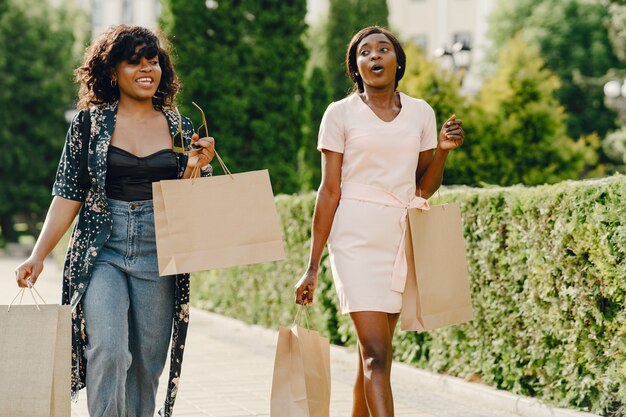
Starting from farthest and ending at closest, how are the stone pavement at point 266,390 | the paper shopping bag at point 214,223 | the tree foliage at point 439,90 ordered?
the tree foliage at point 439,90 < the stone pavement at point 266,390 < the paper shopping bag at point 214,223

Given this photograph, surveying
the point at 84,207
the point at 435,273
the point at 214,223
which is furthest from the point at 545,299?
the point at 84,207

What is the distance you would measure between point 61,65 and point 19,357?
107 feet

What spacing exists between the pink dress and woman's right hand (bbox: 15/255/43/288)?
1.34m

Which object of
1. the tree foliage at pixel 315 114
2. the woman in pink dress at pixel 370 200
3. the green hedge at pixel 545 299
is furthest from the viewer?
the tree foliage at pixel 315 114

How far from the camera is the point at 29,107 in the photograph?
34.7 metres

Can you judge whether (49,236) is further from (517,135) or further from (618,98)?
(618,98)

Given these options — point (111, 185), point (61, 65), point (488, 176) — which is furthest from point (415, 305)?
point (61, 65)

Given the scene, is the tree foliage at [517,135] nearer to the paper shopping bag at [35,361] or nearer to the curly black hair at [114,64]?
the curly black hair at [114,64]

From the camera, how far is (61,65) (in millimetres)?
35406

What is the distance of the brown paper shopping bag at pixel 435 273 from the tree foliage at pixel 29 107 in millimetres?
30353

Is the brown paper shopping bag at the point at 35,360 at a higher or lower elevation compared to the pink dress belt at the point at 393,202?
lower

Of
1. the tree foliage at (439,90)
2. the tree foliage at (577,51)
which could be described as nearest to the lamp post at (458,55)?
the tree foliage at (439,90)

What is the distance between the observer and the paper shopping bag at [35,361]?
13.7 feet

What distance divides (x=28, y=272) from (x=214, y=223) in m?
0.83
